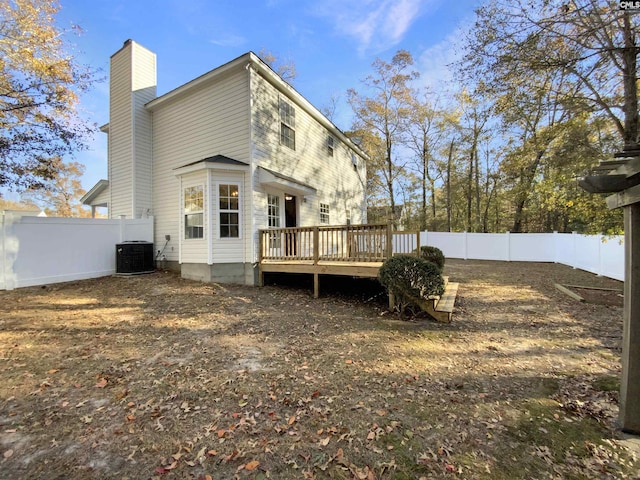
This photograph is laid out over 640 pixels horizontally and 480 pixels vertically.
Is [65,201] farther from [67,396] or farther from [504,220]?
[504,220]

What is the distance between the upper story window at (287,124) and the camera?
9758mm

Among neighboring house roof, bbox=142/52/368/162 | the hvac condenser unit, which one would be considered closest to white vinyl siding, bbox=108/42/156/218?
neighboring house roof, bbox=142/52/368/162

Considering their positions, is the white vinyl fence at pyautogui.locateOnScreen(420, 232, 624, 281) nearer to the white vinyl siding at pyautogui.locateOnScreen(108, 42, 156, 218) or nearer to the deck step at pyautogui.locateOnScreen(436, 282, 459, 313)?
the deck step at pyautogui.locateOnScreen(436, 282, 459, 313)

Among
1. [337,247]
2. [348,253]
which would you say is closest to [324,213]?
[337,247]

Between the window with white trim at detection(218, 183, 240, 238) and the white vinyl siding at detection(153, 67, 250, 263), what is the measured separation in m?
0.27

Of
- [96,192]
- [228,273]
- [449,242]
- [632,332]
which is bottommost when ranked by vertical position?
[228,273]

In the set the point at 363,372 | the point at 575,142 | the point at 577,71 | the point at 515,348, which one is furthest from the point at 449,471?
the point at 575,142

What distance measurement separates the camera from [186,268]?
883cm

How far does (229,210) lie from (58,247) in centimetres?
468

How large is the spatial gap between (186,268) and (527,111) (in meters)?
11.6

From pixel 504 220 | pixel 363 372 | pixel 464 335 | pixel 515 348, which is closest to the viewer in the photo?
pixel 363 372

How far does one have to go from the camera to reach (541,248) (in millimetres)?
15805

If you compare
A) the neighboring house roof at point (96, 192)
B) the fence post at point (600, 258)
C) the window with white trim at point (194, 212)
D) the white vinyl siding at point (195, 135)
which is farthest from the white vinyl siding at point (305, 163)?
the fence post at point (600, 258)

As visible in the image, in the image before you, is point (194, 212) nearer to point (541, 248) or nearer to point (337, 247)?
A: point (337, 247)
